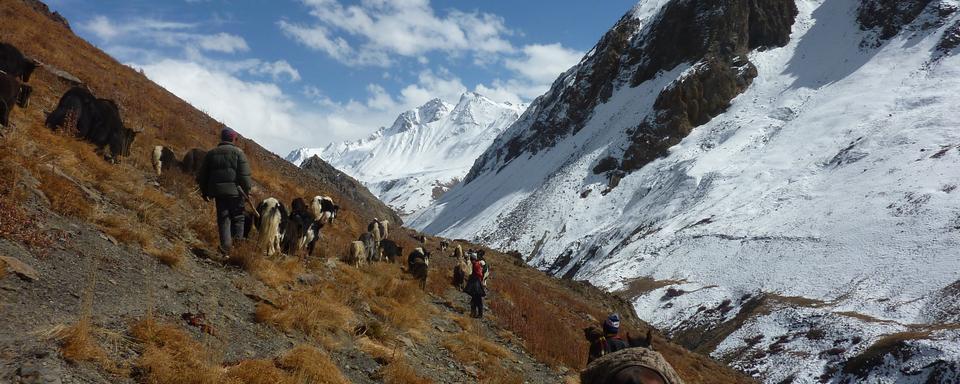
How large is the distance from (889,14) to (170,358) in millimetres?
106406

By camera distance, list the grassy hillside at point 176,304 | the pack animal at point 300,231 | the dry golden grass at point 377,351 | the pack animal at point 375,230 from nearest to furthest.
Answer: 1. the grassy hillside at point 176,304
2. the dry golden grass at point 377,351
3. the pack animal at point 300,231
4. the pack animal at point 375,230

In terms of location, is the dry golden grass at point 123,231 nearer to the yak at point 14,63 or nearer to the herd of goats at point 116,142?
the herd of goats at point 116,142

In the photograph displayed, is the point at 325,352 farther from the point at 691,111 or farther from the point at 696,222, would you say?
the point at 691,111

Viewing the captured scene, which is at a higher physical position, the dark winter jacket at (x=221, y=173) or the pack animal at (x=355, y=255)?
the dark winter jacket at (x=221, y=173)

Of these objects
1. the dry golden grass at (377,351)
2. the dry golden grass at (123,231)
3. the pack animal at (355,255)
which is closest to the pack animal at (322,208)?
the pack animal at (355,255)

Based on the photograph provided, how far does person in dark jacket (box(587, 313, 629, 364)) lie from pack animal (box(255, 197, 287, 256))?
5.11m

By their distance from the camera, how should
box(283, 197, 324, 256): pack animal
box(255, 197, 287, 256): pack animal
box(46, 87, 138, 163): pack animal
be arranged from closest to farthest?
box(255, 197, 287, 256): pack animal
box(46, 87, 138, 163): pack animal
box(283, 197, 324, 256): pack animal

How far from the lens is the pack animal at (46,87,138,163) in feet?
32.5

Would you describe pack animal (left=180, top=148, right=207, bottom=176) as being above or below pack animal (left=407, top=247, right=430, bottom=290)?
above

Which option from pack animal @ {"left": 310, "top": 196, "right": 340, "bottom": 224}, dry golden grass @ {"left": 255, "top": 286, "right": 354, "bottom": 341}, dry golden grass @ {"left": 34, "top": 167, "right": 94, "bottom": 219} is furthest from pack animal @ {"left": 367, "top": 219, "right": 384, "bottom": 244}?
dry golden grass @ {"left": 34, "top": 167, "right": 94, "bottom": 219}

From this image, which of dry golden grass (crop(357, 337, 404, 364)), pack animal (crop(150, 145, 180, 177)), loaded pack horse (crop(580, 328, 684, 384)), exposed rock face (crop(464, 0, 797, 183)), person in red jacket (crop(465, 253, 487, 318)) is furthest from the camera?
exposed rock face (crop(464, 0, 797, 183))

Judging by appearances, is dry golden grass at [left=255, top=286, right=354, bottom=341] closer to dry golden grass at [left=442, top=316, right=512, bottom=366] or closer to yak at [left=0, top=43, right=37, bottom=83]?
dry golden grass at [left=442, top=316, right=512, bottom=366]

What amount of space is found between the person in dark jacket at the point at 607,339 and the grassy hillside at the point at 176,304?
1375 mm

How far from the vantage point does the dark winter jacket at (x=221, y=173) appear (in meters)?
8.24
